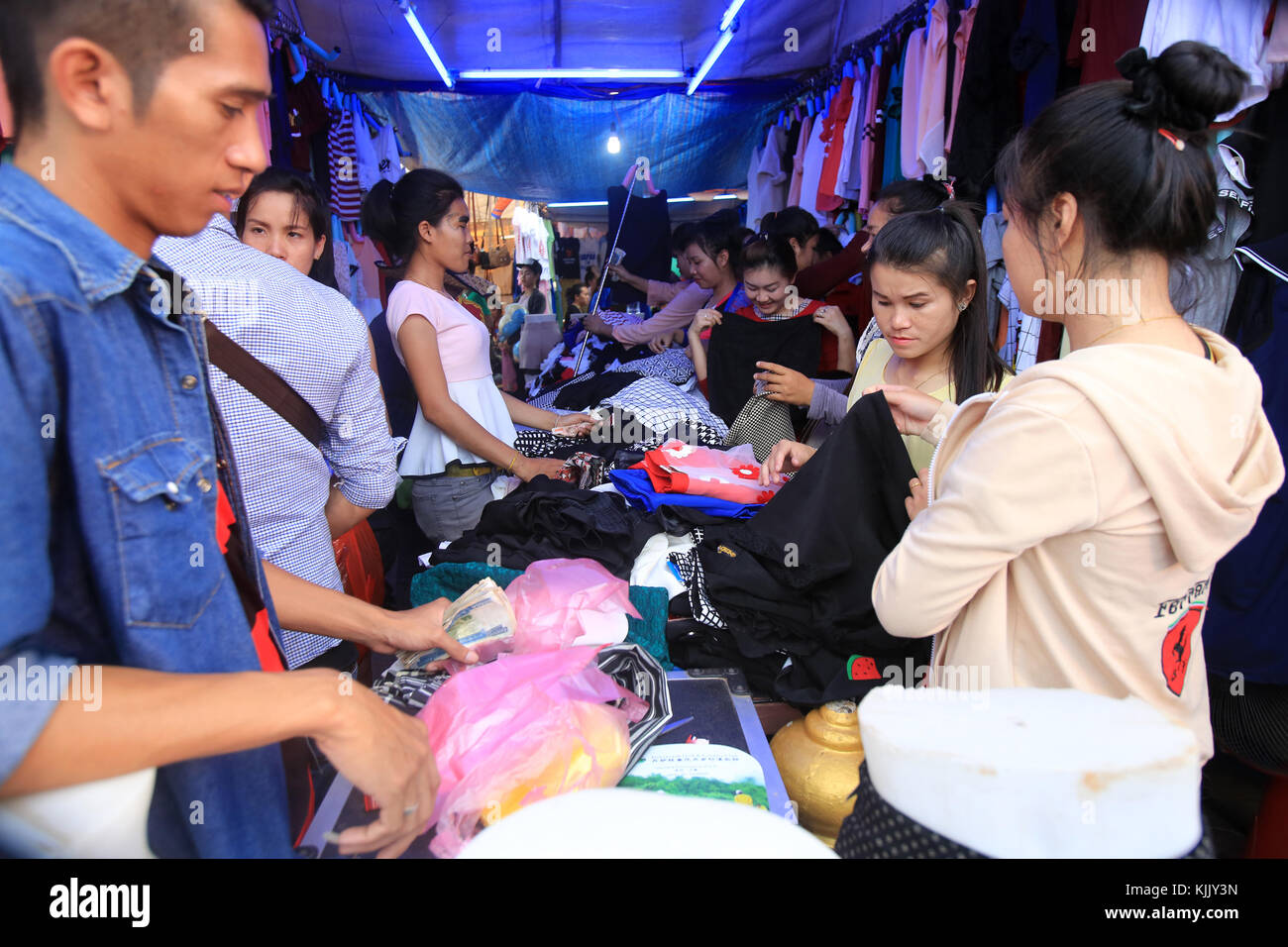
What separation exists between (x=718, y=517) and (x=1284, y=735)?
1.49 metres

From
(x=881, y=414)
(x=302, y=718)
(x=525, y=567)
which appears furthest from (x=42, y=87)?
(x=881, y=414)

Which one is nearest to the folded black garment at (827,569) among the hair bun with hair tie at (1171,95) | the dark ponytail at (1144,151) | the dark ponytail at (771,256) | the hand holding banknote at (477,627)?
the hand holding banknote at (477,627)

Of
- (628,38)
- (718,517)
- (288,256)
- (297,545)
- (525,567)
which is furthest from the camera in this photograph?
(628,38)

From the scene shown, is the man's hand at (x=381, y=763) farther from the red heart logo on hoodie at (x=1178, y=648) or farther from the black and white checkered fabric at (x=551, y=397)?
the black and white checkered fabric at (x=551, y=397)

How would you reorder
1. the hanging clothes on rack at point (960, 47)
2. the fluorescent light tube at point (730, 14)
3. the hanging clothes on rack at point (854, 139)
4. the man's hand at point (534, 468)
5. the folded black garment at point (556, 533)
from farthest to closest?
the hanging clothes on rack at point (854, 139) < the fluorescent light tube at point (730, 14) < the hanging clothes on rack at point (960, 47) < the man's hand at point (534, 468) < the folded black garment at point (556, 533)

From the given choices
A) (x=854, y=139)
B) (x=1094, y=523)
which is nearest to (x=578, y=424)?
(x=1094, y=523)

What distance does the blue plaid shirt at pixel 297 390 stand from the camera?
169cm

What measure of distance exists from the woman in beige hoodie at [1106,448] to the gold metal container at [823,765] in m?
0.43

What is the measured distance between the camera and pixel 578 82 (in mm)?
6617

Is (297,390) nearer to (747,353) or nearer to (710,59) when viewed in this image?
(747,353)

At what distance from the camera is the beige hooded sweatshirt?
3.73 ft
